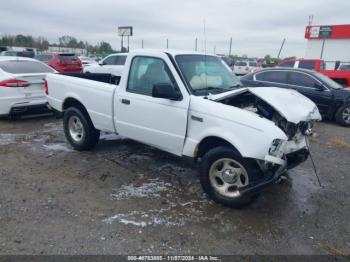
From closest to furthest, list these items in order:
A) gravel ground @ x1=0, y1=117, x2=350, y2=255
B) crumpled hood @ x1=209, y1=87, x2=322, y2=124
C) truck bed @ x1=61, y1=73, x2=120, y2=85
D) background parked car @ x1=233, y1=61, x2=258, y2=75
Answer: gravel ground @ x1=0, y1=117, x2=350, y2=255, crumpled hood @ x1=209, y1=87, x2=322, y2=124, truck bed @ x1=61, y1=73, x2=120, y2=85, background parked car @ x1=233, y1=61, x2=258, y2=75

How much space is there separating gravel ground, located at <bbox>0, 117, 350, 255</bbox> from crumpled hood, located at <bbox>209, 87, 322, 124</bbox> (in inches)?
49.1

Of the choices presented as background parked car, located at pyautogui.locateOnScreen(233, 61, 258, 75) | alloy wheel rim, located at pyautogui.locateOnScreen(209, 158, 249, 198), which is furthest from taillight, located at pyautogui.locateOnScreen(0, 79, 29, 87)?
background parked car, located at pyautogui.locateOnScreen(233, 61, 258, 75)

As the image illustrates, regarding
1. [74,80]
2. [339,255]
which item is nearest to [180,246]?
[339,255]

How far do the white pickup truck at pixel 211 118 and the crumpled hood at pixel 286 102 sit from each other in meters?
0.01

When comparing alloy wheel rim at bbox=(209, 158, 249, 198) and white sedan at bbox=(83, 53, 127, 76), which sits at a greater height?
white sedan at bbox=(83, 53, 127, 76)

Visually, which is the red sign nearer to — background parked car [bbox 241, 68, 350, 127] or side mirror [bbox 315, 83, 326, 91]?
background parked car [bbox 241, 68, 350, 127]

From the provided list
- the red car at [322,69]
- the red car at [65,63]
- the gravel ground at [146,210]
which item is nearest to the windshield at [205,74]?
the gravel ground at [146,210]

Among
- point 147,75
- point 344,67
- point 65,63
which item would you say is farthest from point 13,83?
point 344,67

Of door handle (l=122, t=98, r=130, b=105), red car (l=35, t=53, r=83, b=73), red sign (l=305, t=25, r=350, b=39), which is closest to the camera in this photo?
door handle (l=122, t=98, r=130, b=105)

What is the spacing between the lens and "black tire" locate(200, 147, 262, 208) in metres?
3.73

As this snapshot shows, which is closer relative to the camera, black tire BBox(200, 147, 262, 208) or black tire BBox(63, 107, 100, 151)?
black tire BBox(200, 147, 262, 208)

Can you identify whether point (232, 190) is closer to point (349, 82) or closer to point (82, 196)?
point (82, 196)

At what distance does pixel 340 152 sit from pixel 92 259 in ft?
19.2

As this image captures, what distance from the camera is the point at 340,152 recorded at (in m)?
6.78
